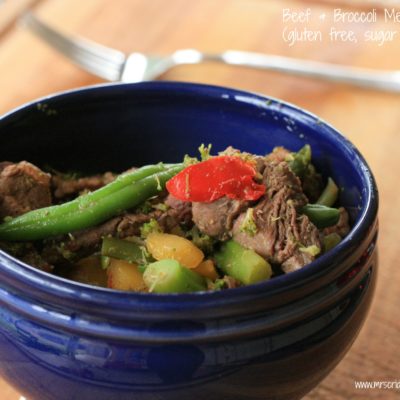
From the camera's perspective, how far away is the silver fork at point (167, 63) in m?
2.21

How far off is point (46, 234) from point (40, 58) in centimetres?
127

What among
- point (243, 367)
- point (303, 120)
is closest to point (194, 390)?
point (243, 367)

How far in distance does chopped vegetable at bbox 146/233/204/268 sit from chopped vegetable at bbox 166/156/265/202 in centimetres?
7

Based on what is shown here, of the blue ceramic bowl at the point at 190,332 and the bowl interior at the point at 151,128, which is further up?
the bowl interior at the point at 151,128

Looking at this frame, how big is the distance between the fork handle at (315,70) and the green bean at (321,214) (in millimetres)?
1093

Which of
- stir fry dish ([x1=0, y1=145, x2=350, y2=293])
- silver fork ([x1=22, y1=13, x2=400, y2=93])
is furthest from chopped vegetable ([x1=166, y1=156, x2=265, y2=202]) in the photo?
silver fork ([x1=22, y1=13, x2=400, y2=93])

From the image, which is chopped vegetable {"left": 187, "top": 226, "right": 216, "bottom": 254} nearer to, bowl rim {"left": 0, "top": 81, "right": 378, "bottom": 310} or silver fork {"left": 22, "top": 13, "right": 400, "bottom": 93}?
bowl rim {"left": 0, "top": 81, "right": 378, "bottom": 310}

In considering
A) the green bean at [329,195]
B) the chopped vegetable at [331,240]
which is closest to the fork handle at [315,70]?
the green bean at [329,195]

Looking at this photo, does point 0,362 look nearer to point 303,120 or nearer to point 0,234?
point 0,234

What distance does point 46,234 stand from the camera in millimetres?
1156

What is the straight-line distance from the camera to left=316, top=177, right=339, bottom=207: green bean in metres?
1.28

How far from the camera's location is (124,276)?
1104mm

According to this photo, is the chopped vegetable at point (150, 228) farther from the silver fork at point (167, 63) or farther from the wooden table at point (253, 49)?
the silver fork at point (167, 63)

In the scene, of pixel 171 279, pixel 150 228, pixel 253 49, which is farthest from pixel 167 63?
pixel 171 279
